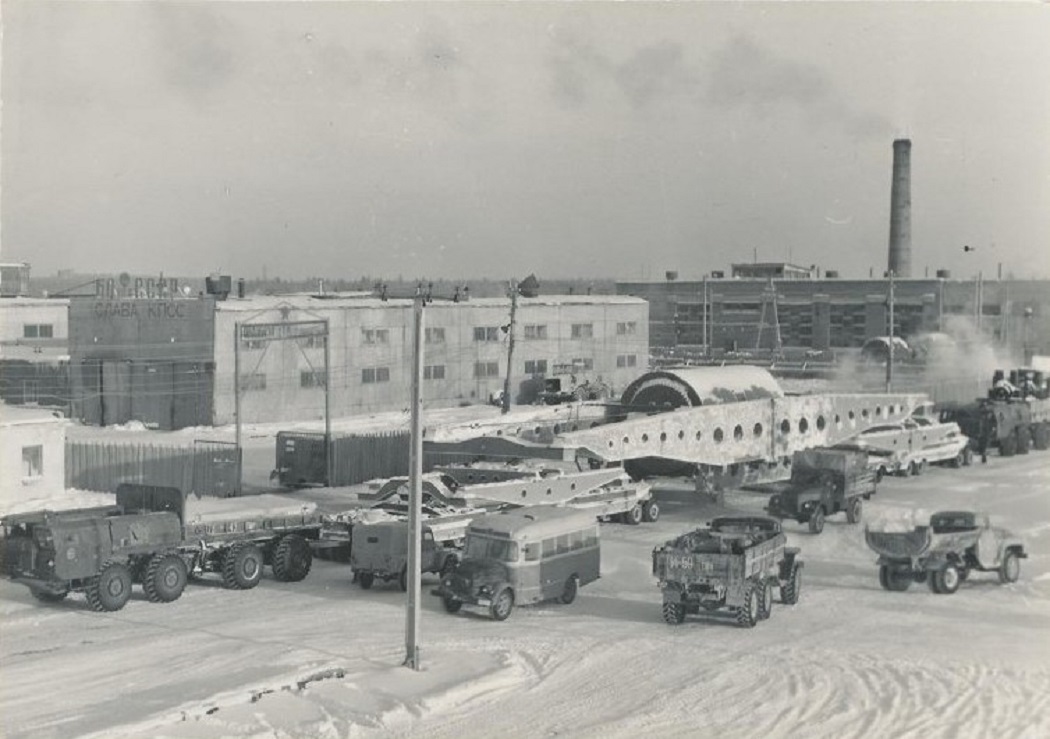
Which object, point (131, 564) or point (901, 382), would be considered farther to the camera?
point (901, 382)

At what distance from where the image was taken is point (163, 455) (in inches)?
1452

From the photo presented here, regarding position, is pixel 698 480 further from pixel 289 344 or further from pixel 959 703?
pixel 289 344

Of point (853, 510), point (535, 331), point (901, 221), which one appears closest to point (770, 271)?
point (901, 221)

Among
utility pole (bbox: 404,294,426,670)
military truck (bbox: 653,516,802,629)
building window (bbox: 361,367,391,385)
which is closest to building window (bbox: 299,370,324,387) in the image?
building window (bbox: 361,367,391,385)

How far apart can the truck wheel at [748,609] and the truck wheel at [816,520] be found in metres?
9.16

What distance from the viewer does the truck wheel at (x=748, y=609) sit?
2139 centimetres

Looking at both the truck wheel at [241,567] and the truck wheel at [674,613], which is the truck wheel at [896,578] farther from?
the truck wheel at [241,567]

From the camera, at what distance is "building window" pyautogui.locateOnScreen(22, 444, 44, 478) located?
33.5 meters

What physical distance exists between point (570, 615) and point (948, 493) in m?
18.1

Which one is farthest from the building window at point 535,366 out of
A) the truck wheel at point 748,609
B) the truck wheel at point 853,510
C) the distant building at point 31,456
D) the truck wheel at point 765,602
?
the truck wheel at point 748,609

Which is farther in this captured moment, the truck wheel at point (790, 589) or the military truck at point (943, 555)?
the military truck at point (943, 555)

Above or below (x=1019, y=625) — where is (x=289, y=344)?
above

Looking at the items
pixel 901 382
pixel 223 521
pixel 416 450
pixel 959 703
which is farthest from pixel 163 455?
pixel 901 382

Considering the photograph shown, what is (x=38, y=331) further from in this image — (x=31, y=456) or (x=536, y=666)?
(x=536, y=666)
